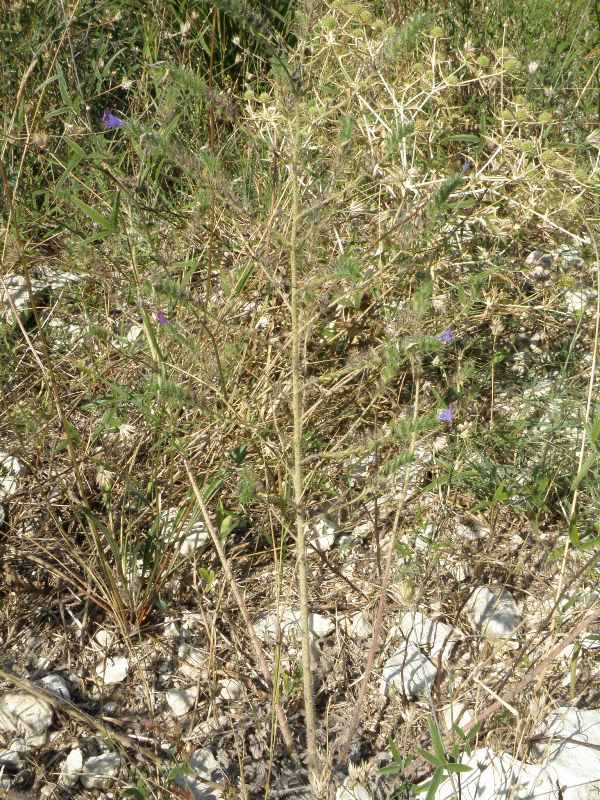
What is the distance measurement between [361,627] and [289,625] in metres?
0.16

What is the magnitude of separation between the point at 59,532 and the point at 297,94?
1.24 m

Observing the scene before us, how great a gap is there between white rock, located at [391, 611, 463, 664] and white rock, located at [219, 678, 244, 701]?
0.36 meters

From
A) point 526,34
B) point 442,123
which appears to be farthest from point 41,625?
point 526,34

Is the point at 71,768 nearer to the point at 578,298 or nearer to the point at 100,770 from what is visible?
the point at 100,770

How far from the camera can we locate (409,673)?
5.60ft

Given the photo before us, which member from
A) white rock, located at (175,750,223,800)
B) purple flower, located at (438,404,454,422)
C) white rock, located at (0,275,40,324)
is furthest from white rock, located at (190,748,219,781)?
white rock, located at (0,275,40,324)

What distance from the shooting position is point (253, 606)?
1.86m

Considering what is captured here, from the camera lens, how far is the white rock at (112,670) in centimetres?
175

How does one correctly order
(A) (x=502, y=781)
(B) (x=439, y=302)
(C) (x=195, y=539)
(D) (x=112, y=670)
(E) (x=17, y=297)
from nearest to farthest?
(A) (x=502, y=781), (D) (x=112, y=670), (C) (x=195, y=539), (B) (x=439, y=302), (E) (x=17, y=297)

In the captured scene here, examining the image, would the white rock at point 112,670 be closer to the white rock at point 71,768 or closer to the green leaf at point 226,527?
the white rock at point 71,768

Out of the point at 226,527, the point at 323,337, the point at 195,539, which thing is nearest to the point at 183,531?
the point at 195,539

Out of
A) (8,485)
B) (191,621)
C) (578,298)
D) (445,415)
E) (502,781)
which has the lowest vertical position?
(8,485)

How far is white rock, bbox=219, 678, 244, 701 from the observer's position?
170 centimetres

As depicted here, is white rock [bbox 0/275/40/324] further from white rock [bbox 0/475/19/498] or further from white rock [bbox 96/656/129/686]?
white rock [bbox 96/656/129/686]
